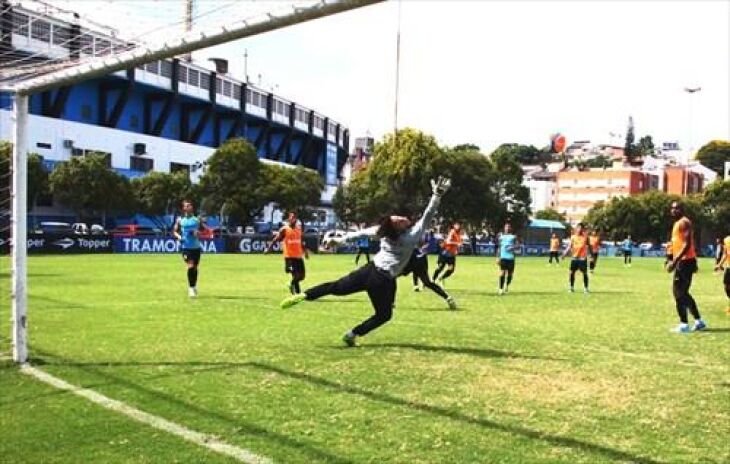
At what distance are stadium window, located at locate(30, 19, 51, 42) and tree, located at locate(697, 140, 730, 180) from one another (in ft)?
546

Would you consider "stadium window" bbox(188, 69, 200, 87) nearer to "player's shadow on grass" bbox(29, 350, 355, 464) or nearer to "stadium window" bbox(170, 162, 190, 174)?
"stadium window" bbox(170, 162, 190, 174)

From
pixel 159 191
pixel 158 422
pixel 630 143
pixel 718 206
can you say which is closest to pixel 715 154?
pixel 630 143

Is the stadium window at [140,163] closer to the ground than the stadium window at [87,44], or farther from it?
farther from it

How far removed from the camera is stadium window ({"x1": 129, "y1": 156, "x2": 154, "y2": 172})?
242ft

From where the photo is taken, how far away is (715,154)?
529 ft

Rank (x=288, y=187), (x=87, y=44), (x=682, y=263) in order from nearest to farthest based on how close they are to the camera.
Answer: (x=87, y=44) → (x=682, y=263) → (x=288, y=187)

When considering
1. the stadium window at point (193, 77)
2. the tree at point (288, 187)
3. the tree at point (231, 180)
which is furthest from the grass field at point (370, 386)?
the stadium window at point (193, 77)

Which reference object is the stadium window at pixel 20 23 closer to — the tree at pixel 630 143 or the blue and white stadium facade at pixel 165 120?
the blue and white stadium facade at pixel 165 120

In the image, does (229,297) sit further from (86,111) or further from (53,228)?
(86,111)

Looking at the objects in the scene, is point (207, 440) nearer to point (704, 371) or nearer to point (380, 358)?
point (380, 358)

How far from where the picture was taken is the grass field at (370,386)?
589 centimetres

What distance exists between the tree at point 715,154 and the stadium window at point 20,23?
16673 cm

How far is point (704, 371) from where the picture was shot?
9.26m

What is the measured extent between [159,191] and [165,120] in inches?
742
